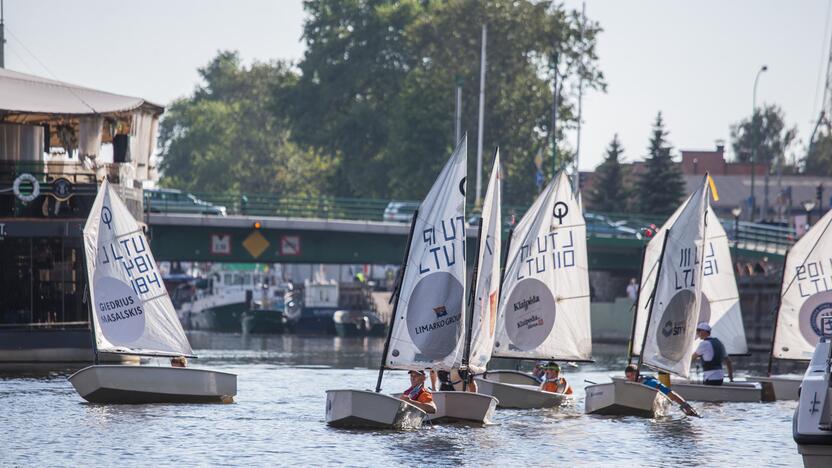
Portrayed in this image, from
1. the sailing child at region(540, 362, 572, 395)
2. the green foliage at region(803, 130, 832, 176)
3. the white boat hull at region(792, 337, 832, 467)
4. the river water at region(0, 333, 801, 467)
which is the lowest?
the river water at region(0, 333, 801, 467)

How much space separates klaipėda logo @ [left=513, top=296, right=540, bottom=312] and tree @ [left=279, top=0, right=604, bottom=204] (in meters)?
68.1

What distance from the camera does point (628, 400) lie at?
39875 millimetres

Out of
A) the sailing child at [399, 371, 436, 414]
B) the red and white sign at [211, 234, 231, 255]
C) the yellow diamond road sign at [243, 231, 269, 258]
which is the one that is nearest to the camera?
the sailing child at [399, 371, 436, 414]

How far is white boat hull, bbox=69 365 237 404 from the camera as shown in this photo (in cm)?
4103

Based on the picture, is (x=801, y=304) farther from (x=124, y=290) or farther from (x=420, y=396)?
(x=124, y=290)

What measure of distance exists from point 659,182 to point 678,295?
70462 millimetres

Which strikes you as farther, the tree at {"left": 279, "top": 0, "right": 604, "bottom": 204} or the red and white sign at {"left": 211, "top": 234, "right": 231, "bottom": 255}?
the tree at {"left": 279, "top": 0, "right": 604, "bottom": 204}

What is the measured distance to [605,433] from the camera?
3731 centimetres

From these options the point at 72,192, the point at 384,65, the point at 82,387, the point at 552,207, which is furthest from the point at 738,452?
the point at 384,65

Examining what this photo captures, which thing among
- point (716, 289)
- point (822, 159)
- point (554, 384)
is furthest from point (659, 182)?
point (822, 159)

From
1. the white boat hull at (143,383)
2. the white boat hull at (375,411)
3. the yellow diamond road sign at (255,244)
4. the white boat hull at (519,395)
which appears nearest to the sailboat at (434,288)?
the white boat hull at (375,411)

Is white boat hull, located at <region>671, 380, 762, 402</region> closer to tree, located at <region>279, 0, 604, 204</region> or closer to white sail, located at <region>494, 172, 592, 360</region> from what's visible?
white sail, located at <region>494, 172, 592, 360</region>

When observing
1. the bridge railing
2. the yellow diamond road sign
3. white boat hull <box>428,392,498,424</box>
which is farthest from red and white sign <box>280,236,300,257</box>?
Result: white boat hull <box>428,392,498,424</box>

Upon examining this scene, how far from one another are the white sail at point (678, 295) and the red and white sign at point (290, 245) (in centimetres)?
4334
